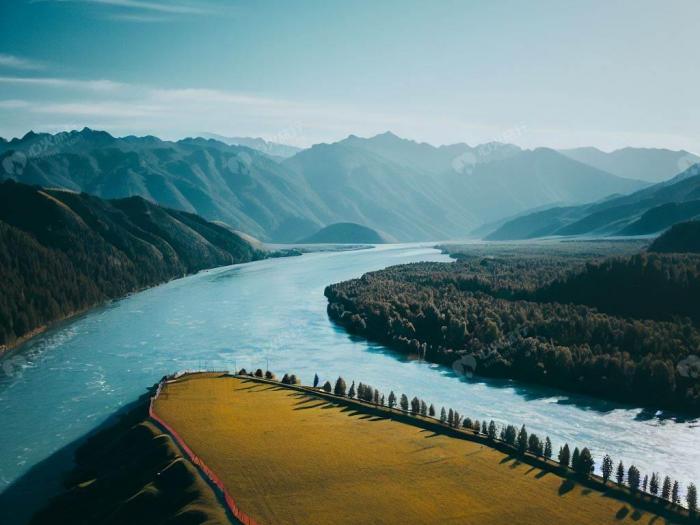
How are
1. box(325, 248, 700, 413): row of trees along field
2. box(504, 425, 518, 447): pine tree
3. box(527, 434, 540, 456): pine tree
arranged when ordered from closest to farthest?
1. box(527, 434, 540, 456): pine tree
2. box(504, 425, 518, 447): pine tree
3. box(325, 248, 700, 413): row of trees along field

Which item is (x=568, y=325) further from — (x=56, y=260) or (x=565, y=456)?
(x=56, y=260)

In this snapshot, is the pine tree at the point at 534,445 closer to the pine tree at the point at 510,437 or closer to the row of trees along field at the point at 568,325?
the pine tree at the point at 510,437

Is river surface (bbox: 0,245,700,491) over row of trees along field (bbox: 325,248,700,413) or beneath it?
beneath

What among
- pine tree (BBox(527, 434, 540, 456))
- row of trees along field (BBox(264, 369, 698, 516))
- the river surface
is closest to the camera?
row of trees along field (BBox(264, 369, 698, 516))

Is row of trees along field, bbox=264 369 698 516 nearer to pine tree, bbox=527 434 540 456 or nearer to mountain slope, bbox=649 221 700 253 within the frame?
pine tree, bbox=527 434 540 456

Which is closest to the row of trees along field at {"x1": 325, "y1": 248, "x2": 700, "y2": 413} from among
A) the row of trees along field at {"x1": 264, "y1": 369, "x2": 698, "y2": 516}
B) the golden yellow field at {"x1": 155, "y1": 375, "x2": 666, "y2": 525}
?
the row of trees along field at {"x1": 264, "y1": 369, "x2": 698, "y2": 516}
